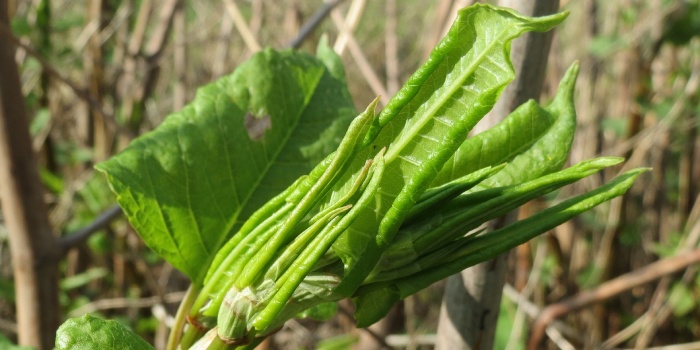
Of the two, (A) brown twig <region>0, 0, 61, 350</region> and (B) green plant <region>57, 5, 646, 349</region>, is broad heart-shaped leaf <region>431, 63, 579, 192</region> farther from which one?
(A) brown twig <region>0, 0, 61, 350</region>

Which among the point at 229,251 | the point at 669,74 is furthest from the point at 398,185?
the point at 669,74

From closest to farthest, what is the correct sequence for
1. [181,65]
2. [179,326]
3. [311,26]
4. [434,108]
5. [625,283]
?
[434,108] < [179,326] < [311,26] < [625,283] < [181,65]

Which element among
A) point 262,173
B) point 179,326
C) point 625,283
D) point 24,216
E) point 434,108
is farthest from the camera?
point 625,283

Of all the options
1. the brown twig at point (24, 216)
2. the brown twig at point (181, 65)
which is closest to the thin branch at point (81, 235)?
the brown twig at point (24, 216)

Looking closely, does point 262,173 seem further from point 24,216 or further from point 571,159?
point 571,159

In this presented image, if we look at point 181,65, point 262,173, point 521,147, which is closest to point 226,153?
point 262,173

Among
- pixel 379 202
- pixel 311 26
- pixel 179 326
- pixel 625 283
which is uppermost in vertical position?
pixel 311 26
